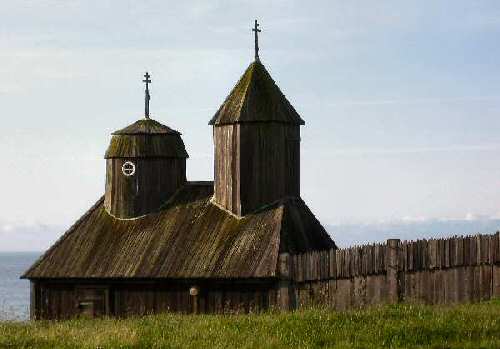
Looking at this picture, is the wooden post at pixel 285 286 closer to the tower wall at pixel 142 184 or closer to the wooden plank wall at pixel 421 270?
the wooden plank wall at pixel 421 270

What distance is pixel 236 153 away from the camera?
36938 mm

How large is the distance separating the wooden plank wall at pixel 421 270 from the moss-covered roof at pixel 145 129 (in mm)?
10632

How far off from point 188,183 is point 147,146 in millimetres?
2258

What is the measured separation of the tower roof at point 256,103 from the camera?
3691 centimetres

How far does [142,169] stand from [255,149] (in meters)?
5.33

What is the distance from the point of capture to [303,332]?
22250mm

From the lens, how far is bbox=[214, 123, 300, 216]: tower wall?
36600 millimetres

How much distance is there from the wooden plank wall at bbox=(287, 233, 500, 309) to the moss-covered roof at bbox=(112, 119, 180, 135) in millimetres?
10632

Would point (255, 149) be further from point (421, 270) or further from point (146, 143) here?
point (421, 270)

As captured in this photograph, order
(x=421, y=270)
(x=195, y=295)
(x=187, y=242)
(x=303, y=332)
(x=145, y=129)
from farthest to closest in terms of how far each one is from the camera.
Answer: (x=145, y=129) < (x=187, y=242) < (x=195, y=295) < (x=421, y=270) < (x=303, y=332)

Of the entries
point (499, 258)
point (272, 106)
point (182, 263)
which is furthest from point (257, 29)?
point (499, 258)

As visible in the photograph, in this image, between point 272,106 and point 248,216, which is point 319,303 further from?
point 272,106

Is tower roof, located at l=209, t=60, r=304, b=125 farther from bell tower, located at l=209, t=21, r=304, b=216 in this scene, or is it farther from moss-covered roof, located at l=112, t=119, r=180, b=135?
moss-covered roof, located at l=112, t=119, r=180, b=135

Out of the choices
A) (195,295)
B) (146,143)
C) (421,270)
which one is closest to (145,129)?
(146,143)
